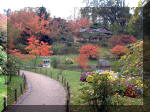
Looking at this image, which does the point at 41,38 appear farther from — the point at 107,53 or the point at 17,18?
the point at 107,53

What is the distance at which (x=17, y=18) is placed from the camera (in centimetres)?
311

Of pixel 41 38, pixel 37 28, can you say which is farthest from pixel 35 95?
pixel 37 28

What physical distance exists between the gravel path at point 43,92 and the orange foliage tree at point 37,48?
745 millimetres

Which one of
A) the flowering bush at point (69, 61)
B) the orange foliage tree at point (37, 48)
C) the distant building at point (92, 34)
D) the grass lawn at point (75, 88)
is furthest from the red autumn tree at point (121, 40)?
the orange foliage tree at point (37, 48)

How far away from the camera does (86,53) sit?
3.10 meters

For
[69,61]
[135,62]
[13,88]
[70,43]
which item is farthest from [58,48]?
[13,88]

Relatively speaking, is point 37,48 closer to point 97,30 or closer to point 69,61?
point 69,61

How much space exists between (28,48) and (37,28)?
1.62 feet

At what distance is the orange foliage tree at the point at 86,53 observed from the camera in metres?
3.02

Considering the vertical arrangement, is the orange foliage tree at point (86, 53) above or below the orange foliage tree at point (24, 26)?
below

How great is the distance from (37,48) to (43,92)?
113 centimetres

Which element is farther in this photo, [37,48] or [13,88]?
[13,88]

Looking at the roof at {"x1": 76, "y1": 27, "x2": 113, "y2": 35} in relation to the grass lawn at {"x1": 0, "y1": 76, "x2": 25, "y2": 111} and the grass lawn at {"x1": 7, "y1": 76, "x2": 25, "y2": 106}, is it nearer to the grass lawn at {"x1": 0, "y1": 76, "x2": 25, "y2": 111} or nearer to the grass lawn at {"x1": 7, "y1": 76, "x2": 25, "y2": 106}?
the grass lawn at {"x1": 0, "y1": 76, "x2": 25, "y2": 111}

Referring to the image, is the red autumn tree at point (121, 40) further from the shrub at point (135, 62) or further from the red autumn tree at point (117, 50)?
the shrub at point (135, 62)
